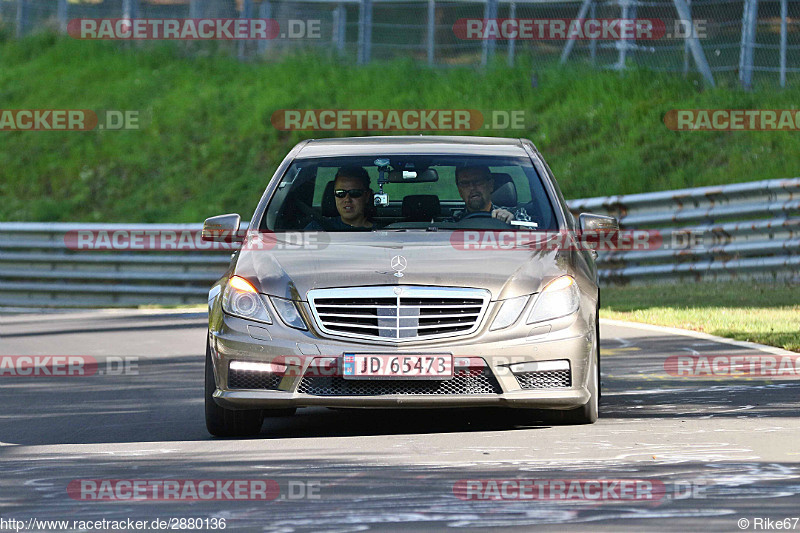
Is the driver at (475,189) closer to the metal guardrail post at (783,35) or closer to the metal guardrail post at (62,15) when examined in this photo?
the metal guardrail post at (783,35)

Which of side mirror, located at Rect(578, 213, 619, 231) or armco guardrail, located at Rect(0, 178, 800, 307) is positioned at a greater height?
side mirror, located at Rect(578, 213, 619, 231)

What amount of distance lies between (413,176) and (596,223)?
3.78 ft

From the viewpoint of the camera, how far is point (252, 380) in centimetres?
845

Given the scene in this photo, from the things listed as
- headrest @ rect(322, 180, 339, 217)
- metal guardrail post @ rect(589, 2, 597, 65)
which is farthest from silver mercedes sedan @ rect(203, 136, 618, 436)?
metal guardrail post @ rect(589, 2, 597, 65)

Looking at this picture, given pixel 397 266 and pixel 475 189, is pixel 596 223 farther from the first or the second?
pixel 397 266

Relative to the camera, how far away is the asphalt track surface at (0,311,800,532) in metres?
6.31

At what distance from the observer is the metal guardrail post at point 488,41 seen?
87.2 ft

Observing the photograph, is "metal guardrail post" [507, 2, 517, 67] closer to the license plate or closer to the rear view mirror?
the rear view mirror

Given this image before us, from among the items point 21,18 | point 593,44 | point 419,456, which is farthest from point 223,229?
point 21,18

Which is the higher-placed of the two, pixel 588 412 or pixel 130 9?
pixel 130 9

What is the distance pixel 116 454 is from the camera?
820 cm

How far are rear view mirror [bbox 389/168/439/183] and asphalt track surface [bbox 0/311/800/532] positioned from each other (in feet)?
4.62

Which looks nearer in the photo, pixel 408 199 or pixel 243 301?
pixel 243 301

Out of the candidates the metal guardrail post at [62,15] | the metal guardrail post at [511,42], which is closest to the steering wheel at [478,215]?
the metal guardrail post at [511,42]
